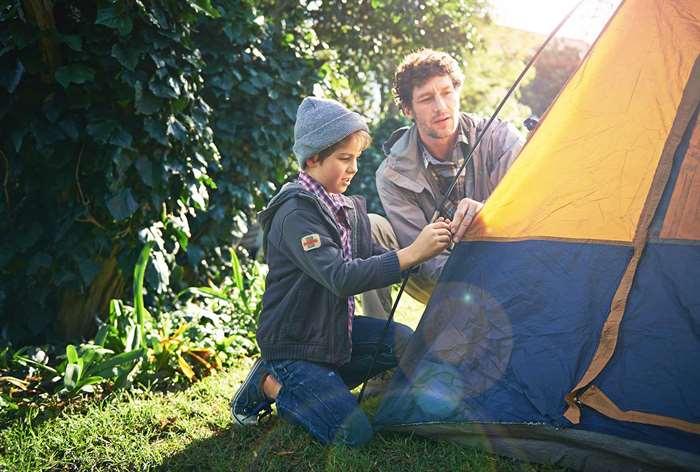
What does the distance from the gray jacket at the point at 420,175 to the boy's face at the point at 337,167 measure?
0.72m

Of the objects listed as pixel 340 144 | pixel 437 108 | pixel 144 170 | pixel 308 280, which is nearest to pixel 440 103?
pixel 437 108

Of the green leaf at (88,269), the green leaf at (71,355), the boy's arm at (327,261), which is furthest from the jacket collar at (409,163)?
the green leaf at (71,355)

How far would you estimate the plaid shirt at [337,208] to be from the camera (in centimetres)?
236

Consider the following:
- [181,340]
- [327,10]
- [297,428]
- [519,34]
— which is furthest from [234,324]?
[519,34]

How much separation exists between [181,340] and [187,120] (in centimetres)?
110

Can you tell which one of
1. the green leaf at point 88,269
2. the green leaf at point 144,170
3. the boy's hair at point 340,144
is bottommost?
the green leaf at point 88,269

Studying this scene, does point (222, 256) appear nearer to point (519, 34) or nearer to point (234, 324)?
point (234, 324)

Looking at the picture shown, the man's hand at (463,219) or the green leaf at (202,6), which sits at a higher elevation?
the green leaf at (202,6)

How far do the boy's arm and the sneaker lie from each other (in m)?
0.51

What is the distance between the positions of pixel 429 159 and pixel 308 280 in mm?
1073

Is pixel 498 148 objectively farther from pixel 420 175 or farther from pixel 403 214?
pixel 403 214

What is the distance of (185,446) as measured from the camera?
2275 mm

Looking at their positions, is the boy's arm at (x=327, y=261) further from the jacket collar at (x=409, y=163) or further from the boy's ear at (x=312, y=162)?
the jacket collar at (x=409, y=163)

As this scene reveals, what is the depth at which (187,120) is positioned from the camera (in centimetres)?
324
